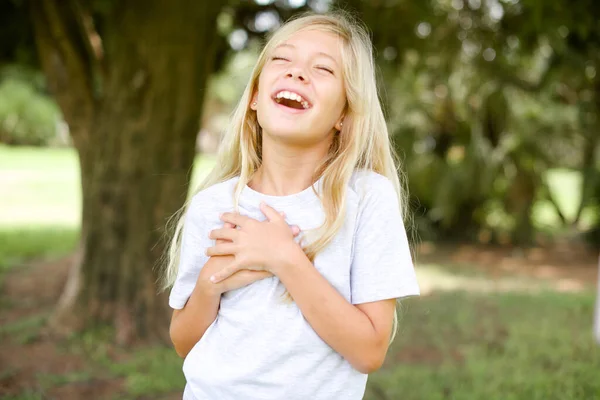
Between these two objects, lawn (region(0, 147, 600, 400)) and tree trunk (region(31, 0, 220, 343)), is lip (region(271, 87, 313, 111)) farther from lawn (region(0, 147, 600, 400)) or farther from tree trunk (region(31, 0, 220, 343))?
tree trunk (region(31, 0, 220, 343))

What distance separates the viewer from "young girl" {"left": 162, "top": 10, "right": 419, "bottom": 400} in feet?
4.70

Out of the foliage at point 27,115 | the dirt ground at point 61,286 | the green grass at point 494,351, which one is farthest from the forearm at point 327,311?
the foliage at point 27,115

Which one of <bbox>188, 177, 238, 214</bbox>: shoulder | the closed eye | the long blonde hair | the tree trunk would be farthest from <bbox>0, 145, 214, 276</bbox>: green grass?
the closed eye

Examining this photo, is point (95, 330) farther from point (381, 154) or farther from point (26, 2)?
point (381, 154)

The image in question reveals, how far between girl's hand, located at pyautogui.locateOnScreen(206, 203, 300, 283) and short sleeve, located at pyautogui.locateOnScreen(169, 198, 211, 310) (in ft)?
0.28

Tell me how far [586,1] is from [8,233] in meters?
9.27

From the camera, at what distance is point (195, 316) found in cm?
157

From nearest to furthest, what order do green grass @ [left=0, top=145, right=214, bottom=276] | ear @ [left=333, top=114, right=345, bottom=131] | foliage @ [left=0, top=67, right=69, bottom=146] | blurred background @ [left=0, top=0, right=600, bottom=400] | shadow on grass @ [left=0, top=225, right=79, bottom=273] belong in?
ear @ [left=333, top=114, right=345, bottom=131] < blurred background @ [left=0, top=0, right=600, bottom=400] < shadow on grass @ [left=0, top=225, right=79, bottom=273] < green grass @ [left=0, top=145, right=214, bottom=276] < foliage @ [left=0, top=67, right=69, bottom=146]

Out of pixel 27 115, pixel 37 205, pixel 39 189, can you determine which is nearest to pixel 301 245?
pixel 37 205

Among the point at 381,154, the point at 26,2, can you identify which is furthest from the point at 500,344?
the point at 26,2

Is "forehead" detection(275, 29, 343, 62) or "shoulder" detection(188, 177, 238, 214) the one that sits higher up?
"forehead" detection(275, 29, 343, 62)

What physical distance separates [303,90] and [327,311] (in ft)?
1.61

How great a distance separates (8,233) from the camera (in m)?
10.9

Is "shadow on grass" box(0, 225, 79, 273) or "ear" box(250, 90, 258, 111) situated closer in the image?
"ear" box(250, 90, 258, 111)
